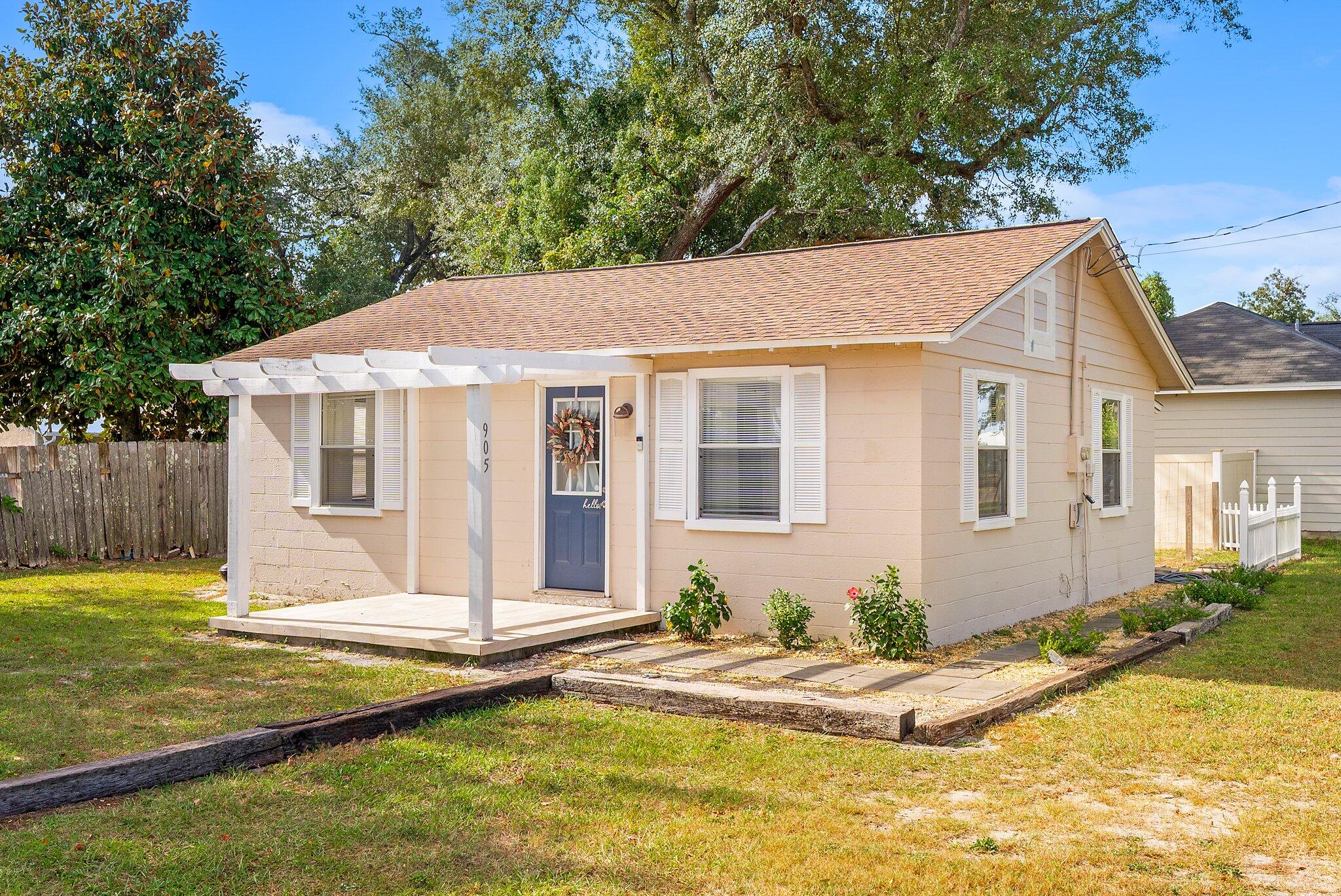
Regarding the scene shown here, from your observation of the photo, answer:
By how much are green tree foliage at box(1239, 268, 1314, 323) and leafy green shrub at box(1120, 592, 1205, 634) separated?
41190 mm

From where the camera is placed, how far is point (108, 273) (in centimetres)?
1677

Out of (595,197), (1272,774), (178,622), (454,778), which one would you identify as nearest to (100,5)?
(595,197)

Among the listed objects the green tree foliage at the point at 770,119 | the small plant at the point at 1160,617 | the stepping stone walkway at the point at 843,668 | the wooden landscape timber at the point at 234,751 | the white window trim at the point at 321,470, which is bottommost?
the stepping stone walkway at the point at 843,668

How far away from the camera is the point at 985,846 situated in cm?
471

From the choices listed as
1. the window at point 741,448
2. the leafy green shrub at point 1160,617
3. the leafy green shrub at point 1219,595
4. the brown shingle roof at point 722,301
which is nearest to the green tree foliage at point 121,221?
the brown shingle roof at point 722,301

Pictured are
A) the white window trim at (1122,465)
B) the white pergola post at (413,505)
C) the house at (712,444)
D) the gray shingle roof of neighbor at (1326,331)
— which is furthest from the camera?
the gray shingle roof of neighbor at (1326,331)

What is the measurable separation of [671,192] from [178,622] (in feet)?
47.6

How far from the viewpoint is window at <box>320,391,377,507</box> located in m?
12.3

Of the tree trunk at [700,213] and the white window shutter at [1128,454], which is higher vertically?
the tree trunk at [700,213]

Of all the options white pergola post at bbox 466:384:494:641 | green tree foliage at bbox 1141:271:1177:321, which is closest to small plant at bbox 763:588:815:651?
white pergola post at bbox 466:384:494:641

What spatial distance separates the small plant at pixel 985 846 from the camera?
4.68 m

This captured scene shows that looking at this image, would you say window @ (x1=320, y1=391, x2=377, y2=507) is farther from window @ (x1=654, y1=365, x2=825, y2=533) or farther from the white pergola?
window @ (x1=654, y1=365, x2=825, y2=533)

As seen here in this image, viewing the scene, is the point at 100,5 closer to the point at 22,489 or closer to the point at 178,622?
the point at 22,489

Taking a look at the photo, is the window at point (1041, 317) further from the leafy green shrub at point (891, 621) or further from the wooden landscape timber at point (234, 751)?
the wooden landscape timber at point (234, 751)
